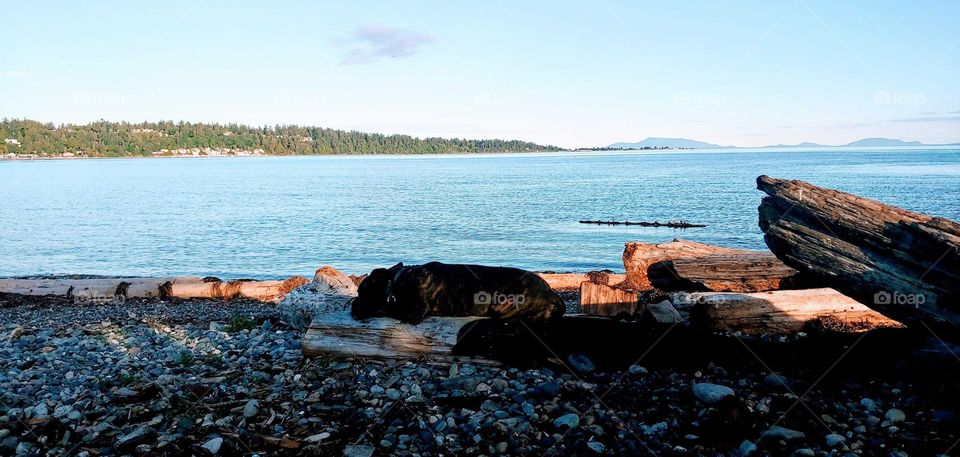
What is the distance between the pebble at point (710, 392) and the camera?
7102 mm

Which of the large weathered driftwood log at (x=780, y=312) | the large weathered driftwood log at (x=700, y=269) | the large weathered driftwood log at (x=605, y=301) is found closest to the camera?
the large weathered driftwood log at (x=780, y=312)

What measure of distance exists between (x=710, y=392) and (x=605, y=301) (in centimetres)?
397

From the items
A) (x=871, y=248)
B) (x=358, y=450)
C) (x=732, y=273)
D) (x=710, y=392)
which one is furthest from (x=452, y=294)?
(x=732, y=273)

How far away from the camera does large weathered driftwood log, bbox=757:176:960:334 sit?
7824mm

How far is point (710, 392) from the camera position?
722cm

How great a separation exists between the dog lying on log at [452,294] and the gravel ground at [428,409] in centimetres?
81

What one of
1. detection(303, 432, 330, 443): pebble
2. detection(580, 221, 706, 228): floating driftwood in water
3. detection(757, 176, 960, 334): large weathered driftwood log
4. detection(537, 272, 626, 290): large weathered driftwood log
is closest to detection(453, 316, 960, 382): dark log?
detection(757, 176, 960, 334): large weathered driftwood log

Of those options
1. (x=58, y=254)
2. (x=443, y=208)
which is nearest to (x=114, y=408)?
(x=58, y=254)

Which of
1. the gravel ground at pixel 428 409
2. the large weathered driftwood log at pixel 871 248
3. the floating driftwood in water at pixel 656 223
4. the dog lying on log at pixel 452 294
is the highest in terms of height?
the large weathered driftwood log at pixel 871 248

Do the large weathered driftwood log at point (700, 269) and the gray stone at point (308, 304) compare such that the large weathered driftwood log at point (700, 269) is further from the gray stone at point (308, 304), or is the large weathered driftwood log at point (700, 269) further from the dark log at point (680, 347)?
the gray stone at point (308, 304)

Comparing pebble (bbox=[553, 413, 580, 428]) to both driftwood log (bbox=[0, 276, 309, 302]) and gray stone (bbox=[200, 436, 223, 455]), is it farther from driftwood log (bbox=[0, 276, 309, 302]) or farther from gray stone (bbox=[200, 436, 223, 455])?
driftwood log (bbox=[0, 276, 309, 302])

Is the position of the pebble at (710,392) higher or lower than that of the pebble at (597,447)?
higher

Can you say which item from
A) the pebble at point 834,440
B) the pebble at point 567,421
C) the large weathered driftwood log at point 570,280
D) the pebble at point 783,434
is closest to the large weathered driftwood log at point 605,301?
the pebble at point 567,421

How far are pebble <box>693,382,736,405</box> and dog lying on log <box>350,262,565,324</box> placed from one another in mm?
2777
